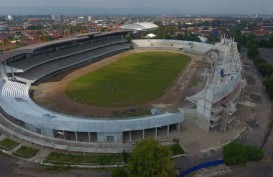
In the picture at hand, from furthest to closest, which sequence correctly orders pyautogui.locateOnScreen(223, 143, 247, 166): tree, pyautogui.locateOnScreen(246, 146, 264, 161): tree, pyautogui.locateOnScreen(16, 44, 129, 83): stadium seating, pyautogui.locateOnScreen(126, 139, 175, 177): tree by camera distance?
pyautogui.locateOnScreen(16, 44, 129, 83): stadium seating, pyautogui.locateOnScreen(246, 146, 264, 161): tree, pyautogui.locateOnScreen(223, 143, 247, 166): tree, pyautogui.locateOnScreen(126, 139, 175, 177): tree

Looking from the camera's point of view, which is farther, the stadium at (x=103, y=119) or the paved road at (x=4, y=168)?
the stadium at (x=103, y=119)

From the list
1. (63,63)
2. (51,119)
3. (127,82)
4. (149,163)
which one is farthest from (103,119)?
(63,63)

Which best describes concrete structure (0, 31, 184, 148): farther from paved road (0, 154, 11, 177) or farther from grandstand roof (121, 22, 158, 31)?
grandstand roof (121, 22, 158, 31)

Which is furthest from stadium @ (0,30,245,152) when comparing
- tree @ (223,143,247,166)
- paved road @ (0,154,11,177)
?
tree @ (223,143,247,166)

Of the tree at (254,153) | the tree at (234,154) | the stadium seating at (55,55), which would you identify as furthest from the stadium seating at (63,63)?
the tree at (254,153)

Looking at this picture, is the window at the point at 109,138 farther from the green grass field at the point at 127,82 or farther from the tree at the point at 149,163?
the green grass field at the point at 127,82

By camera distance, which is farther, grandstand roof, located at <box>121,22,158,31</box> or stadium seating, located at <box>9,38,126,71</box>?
grandstand roof, located at <box>121,22,158,31</box>

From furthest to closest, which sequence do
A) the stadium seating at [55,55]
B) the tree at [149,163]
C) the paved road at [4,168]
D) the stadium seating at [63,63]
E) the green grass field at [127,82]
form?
the stadium seating at [55,55], the stadium seating at [63,63], the green grass field at [127,82], the paved road at [4,168], the tree at [149,163]
